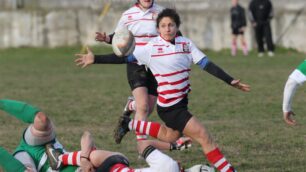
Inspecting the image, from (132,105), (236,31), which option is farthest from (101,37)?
(236,31)

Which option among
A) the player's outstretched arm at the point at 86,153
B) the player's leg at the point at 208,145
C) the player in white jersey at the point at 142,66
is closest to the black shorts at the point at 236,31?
the player in white jersey at the point at 142,66

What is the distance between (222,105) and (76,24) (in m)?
16.8

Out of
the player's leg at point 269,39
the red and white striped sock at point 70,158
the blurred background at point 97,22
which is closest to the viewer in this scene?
the red and white striped sock at point 70,158

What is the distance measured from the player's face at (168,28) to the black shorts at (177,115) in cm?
64

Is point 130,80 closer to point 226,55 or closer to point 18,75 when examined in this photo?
point 18,75

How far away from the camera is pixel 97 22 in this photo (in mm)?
30125

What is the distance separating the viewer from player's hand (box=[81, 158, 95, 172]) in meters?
7.22

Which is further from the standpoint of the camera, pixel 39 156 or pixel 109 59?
pixel 109 59

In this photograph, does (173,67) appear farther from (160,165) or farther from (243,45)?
(243,45)

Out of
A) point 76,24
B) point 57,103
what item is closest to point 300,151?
point 57,103

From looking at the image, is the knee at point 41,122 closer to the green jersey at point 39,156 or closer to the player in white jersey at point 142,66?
the green jersey at point 39,156

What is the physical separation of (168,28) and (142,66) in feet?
5.60

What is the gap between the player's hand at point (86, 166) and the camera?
7221 mm

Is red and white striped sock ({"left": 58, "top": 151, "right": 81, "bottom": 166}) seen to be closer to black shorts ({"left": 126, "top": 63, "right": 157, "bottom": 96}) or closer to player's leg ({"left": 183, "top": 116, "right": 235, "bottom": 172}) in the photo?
player's leg ({"left": 183, "top": 116, "right": 235, "bottom": 172})
